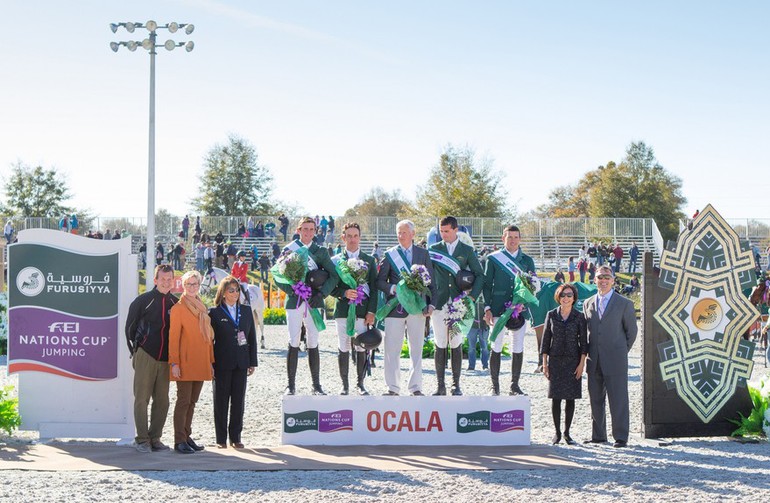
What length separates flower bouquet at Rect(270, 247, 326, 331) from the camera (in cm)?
920

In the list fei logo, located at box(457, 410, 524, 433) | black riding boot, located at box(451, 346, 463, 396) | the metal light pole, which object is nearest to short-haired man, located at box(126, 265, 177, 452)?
fei logo, located at box(457, 410, 524, 433)

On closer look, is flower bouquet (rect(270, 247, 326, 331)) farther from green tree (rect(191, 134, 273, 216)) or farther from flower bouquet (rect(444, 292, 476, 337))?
green tree (rect(191, 134, 273, 216))

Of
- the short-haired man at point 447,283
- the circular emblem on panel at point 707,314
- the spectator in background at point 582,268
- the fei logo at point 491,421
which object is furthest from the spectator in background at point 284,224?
the fei logo at point 491,421

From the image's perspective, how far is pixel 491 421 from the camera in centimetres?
871

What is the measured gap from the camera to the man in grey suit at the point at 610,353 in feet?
28.7

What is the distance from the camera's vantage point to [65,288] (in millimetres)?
9078

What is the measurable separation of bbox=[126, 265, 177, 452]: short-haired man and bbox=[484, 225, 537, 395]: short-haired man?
330 centimetres

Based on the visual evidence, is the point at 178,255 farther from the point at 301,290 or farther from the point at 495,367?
the point at 495,367

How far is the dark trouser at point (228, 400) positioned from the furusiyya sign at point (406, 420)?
0.45 meters

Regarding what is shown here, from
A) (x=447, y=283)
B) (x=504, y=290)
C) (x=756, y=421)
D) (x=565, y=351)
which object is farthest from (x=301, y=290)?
(x=756, y=421)

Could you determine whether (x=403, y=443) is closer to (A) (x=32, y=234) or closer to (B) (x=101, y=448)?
(B) (x=101, y=448)

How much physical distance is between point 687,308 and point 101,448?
5.97 meters

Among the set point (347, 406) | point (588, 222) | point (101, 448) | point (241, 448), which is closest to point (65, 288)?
point (101, 448)

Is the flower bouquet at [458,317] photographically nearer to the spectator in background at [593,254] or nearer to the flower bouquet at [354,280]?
the flower bouquet at [354,280]
